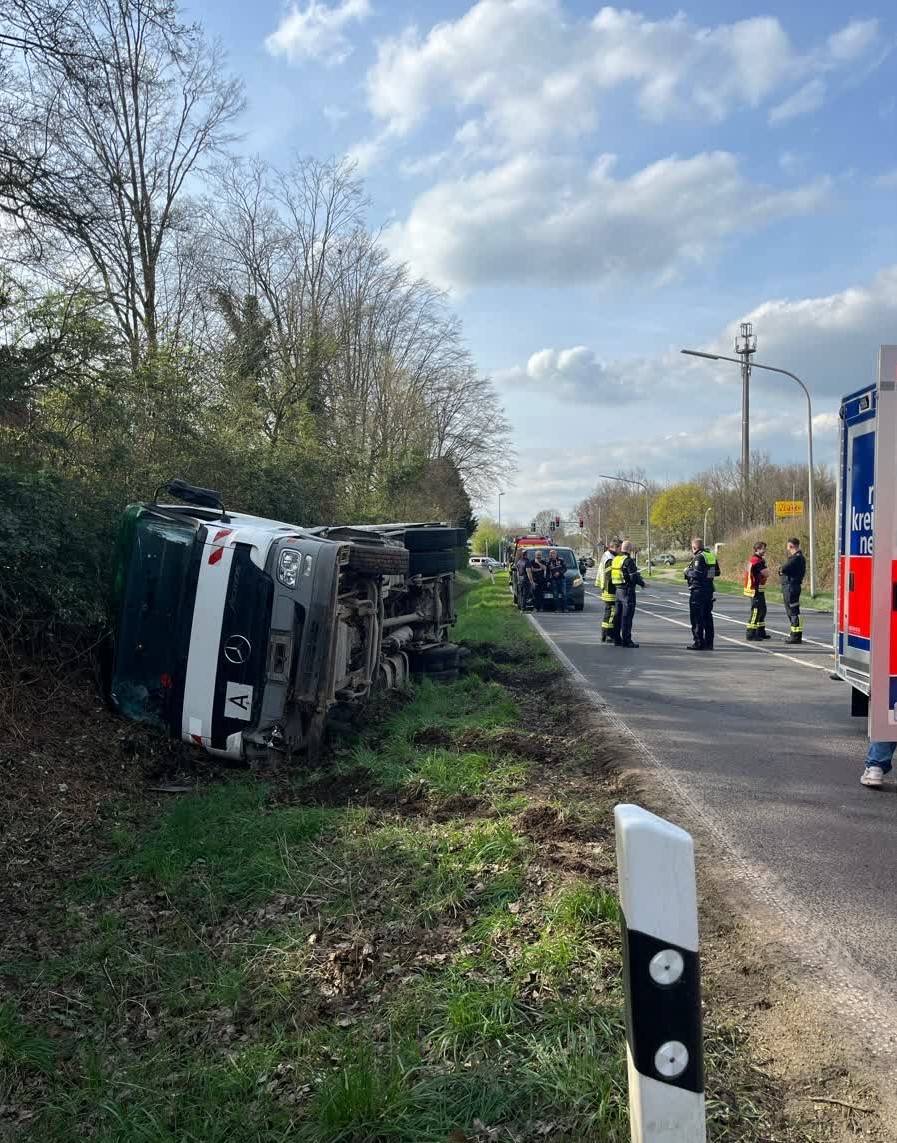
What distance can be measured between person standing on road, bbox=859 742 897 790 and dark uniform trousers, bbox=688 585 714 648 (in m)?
8.74

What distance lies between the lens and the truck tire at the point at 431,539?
9945 mm

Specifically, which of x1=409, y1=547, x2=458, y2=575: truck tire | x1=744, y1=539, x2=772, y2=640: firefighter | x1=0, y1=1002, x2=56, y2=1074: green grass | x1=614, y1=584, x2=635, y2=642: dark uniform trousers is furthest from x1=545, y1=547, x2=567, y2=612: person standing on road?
x1=0, y1=1002, x2=56, y2=1074: green grass

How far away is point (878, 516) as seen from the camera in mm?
5238

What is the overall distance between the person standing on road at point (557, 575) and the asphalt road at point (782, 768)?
10.1 meters

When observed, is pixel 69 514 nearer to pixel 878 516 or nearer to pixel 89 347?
pixel 89 347

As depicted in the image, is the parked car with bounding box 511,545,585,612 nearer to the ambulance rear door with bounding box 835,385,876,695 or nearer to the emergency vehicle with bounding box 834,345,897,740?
the emergency vehicle with bounding box 834,345,897,740

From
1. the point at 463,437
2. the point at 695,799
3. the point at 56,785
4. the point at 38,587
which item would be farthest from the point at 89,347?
the point at 463,437

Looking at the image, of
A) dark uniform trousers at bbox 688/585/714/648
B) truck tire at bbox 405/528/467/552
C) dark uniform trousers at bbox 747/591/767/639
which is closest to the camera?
truck tire at bbox 405/528/467/552

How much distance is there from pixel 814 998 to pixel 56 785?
482cm

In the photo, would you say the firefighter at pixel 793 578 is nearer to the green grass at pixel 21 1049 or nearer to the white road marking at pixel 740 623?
the white road marking at pixel 740 623

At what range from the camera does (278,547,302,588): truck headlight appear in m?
6.71

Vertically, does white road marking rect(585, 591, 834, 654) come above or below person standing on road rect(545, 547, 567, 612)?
below

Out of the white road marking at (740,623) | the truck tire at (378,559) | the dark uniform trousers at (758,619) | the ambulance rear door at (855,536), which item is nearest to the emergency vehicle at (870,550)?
the ambulance rear door at (855,536)

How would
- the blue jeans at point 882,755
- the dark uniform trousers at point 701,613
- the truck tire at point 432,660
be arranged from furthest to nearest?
the dark uniform trousers at point 701,613 → the truck tire at point 432,660 → the blue jeans at point 882,755
